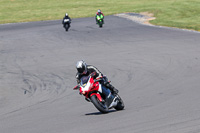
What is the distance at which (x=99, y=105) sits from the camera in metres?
9.57

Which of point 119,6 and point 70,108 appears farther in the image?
point 119,6

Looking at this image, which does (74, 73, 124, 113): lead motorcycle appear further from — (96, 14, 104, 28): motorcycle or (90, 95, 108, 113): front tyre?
(96, 14, 104, 28): motorcycle

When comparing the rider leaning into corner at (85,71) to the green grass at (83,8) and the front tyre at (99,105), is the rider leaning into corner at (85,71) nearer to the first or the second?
the front tyre at (99,105)

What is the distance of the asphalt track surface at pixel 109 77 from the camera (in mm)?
8523

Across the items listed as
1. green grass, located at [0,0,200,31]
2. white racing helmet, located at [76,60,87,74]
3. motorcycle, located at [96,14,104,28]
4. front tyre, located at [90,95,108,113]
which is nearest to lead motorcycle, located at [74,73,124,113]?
front tyre, located at [90,95,108,113]

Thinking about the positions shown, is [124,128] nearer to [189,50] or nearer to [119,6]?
[189,50]

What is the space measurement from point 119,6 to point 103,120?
52909 millimetres

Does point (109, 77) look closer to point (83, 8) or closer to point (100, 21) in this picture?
point (100, 21)

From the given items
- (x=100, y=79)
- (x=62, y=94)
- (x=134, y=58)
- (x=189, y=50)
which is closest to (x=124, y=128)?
(x=100, y=79)

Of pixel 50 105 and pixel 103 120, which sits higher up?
pixel 103 120

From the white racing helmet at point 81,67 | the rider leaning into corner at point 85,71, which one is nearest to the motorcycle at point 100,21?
the rider leaning into corner at point 85,71

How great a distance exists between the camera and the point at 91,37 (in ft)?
94.0

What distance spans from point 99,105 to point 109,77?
647cm

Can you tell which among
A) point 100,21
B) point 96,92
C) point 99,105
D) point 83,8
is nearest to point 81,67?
point 96,92
